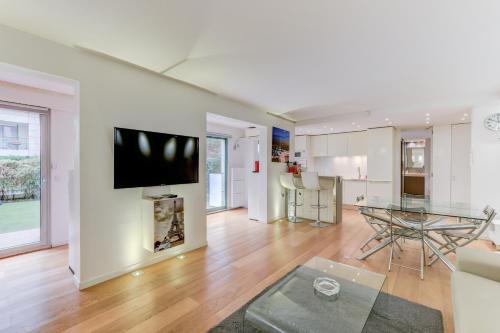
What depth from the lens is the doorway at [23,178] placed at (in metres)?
3.28

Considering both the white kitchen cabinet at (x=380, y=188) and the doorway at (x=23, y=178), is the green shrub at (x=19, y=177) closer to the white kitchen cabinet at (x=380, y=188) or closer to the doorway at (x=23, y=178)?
the doorway at (x=23, y=178)

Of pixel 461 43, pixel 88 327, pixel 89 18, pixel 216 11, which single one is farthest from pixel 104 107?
pixel 461 43

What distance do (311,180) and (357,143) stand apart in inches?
122

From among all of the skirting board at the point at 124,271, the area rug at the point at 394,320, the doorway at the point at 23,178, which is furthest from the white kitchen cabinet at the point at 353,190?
the doorway at the point at 23,178

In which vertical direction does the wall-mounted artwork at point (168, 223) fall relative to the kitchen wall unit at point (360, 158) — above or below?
below

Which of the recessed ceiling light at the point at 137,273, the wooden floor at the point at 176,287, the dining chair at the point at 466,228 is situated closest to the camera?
the wooden floor at the point at 176,287

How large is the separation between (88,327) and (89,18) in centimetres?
250

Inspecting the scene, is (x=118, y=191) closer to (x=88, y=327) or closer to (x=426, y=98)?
(x=88, y=327)

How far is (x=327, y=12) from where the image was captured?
5.84ft

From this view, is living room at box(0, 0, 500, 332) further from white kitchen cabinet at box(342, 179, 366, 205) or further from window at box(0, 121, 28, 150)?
white kitchen cabinet at box(342, 179, 366, 205)

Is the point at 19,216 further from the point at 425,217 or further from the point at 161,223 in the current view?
the point at 425,217

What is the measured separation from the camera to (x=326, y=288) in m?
1.87

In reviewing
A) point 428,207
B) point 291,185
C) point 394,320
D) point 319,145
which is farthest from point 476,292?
point 319,145

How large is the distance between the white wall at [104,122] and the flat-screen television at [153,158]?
116 millimetres
